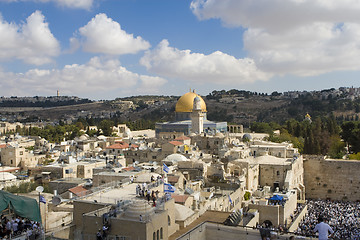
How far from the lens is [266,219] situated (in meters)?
17.0

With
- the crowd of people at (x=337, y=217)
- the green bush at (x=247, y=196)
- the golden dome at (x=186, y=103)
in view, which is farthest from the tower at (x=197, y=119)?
the green bush at (x=247, y=196)

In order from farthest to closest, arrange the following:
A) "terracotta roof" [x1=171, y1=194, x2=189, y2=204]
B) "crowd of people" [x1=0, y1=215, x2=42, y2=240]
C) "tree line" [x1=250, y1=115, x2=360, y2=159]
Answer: "tree line" [x1=250, y1=115, x2=360, y2=159]
"terracotta roof" [x1=171, y1=194, x2=189, y2=204]
"crowd of people" [x1=0, y1=215, x2=42, y2=240]

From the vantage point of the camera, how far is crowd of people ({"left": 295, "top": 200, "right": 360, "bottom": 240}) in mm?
17739

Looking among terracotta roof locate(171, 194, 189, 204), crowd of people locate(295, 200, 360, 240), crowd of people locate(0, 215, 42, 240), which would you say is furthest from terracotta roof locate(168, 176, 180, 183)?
crowd of people locate(0, 215, 42, 240)

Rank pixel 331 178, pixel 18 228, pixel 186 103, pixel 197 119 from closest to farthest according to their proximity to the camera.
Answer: pixel 18 228 < pixel 331 178 < pixel 197 119 < pixel 186 103

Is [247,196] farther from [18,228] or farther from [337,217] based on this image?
[18,228]

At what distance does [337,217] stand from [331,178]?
24.4 feet

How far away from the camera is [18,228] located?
29.2 feet

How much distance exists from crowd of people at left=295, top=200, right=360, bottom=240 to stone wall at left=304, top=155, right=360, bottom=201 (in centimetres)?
112

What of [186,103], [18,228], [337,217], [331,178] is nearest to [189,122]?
[186,103]

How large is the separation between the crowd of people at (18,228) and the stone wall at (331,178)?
2374 cm

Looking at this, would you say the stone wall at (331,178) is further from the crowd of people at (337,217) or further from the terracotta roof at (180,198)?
the terracotta roof at (180,198)

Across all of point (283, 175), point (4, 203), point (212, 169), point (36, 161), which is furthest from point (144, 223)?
point (36, 161)

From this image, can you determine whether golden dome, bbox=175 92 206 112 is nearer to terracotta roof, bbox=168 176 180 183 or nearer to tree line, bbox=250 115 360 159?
tree line, bbox=250 115 360 159
